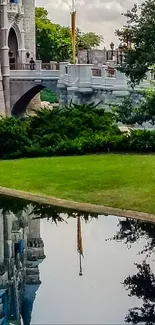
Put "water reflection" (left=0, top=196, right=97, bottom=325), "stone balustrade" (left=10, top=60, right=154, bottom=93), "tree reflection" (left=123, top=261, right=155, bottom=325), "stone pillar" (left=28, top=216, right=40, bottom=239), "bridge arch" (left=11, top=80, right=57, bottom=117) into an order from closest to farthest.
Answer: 1. "tree reflection" (left=123, top=261, right=155, bottom=325)
2. "water reflection" (left=0, top=196, right=97, bottom=325)
3. "stone pillar" (left=28, top=216, right=40, bottom=239)
4. "stone balustrade" (left=10, top=60, right=154, bottom=93)
5. "bridge arch" (left=11, top=80, right=57, bottom=117)

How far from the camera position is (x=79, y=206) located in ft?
62.8

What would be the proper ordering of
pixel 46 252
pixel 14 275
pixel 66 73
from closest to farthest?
pixel 14 275 < pixel 46 252 < pixel 66 73

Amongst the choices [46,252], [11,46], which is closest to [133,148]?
[46,252]

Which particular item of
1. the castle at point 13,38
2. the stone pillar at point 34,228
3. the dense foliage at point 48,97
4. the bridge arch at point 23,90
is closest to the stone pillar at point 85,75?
the bridge arch at point 23,90

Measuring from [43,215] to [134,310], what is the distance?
287 inches

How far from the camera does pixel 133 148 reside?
27.1m

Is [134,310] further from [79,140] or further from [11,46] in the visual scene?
[11,46]

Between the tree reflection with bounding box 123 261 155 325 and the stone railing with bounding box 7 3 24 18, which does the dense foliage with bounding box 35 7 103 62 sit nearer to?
the stone railing with bounding box 7 3 24 18

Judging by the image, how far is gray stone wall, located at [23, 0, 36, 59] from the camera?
177 ft

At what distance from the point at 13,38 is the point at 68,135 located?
26.3m

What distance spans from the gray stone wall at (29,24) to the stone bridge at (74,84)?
15.8 ft

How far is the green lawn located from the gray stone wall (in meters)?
30.0

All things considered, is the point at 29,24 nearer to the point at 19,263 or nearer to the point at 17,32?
the point at 17,32

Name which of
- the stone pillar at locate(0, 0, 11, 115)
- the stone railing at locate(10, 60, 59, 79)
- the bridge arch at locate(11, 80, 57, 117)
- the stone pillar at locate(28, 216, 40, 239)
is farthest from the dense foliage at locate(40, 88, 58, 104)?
the stone pillar at locate(28, 216, 40, 239)
